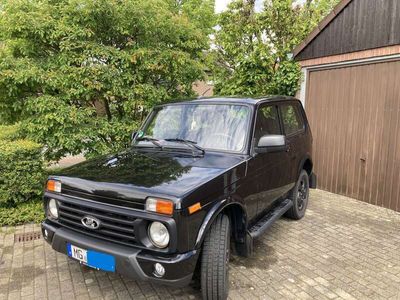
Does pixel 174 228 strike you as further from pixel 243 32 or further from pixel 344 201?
pixel 243 32

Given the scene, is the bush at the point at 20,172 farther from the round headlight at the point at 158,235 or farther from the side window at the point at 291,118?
the side window at the point at 291,118

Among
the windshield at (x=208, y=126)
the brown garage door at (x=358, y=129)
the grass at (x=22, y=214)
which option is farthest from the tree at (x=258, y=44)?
the grass at (x=22, y=214)

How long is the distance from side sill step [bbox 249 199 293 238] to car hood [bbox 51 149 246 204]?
2.66 ft

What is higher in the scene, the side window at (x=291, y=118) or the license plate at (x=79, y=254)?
the side window at (x=291, y=118)

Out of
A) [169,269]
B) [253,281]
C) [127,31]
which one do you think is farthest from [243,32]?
[169,269]

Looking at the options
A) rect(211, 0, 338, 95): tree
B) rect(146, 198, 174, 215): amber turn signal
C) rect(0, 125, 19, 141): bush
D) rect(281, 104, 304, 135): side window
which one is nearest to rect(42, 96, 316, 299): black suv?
rect(146, 198, 174, 215): amber turn signal

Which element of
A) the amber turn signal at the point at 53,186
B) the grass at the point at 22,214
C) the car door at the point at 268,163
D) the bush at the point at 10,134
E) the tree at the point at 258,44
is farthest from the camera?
the tree at the point at 258,44

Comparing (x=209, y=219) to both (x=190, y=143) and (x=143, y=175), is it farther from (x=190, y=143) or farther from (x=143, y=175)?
(x=190, y=143)

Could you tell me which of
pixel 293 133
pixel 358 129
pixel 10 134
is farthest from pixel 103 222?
pixel 358 129

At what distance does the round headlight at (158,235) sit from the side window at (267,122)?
5.24 ft

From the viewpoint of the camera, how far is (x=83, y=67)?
17.0 ft

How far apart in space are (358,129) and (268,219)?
329 centimetres

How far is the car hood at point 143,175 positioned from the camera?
261 cm

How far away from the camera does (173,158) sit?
11.1ft
